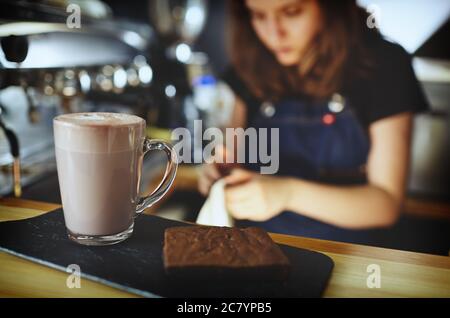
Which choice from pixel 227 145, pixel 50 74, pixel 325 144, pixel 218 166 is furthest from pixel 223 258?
pixel 227 145

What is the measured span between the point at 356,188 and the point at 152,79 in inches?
37.1

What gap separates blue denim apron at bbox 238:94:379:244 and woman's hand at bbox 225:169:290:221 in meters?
0.18

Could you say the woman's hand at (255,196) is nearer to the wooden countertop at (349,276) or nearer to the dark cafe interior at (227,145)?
the dark cafe interior at (227,145)

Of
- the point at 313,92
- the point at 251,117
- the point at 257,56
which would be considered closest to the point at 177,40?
the point at 257,56

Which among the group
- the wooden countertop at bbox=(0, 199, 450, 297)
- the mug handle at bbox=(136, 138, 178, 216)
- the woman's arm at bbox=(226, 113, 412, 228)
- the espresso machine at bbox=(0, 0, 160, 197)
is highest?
the espresso machine at bbox=(0, 0, 160, 197)

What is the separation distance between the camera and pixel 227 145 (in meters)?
2.17

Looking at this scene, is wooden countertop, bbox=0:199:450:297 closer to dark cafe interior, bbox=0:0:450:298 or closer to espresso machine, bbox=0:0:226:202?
dark cafe interior, bbox=0:0:450:298

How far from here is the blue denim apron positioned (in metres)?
1.90

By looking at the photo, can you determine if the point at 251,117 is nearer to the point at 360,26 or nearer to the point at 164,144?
the point at 360,26

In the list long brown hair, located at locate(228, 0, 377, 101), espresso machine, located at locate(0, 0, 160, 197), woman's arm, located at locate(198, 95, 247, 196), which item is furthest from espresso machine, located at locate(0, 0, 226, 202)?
long brown hair, located at locate(228, 0, 377, 101)

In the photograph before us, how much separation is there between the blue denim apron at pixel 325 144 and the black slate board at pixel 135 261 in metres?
1.31

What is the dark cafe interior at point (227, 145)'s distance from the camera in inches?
22.4

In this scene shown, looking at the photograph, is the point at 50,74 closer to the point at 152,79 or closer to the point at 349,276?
the point at 349,276
